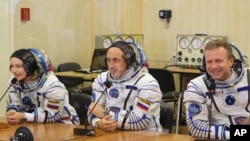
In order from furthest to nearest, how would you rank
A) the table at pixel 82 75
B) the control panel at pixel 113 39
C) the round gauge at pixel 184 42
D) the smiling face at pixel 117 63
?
1. the control panel at pixel 113 39
2. the round gauge at pixel 184 42
3. the table at pixel 82 75
4. the smiling face at pixel 117 63

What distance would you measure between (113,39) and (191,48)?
3.50 ft

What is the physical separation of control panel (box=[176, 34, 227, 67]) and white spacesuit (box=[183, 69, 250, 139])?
3178mm

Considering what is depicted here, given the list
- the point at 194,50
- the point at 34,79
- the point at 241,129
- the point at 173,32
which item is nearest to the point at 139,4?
the point at 173,32

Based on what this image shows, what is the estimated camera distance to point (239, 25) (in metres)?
6.22

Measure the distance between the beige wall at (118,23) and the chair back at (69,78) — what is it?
17 centimetres

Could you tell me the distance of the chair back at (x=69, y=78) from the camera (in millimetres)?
6043

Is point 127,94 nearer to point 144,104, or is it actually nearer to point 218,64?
point 144,104

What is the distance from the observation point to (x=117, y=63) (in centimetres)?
320

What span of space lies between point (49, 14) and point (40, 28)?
0.84 ft

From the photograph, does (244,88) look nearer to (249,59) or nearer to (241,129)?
(241,129)

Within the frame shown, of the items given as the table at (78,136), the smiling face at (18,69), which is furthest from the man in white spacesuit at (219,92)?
the smiling face at (18,69)

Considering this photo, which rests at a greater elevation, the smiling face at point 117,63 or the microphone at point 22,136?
the smiling face at point 117,63

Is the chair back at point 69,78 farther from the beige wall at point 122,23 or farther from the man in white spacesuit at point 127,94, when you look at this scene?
the man in white spacesuit at point 127,94

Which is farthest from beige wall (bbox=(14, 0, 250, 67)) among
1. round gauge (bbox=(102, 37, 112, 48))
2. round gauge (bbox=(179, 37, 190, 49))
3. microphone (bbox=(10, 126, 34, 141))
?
microphone (bbox=(10, 126, 34, 141))
